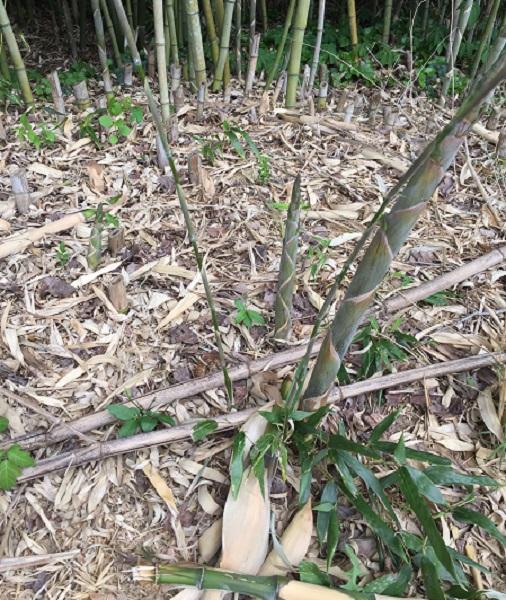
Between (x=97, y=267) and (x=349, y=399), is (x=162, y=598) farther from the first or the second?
(x=97, y=267)

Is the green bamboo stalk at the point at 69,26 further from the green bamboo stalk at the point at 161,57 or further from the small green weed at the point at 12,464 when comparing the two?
the small green weed at the point at 12,464

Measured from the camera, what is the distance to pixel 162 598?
888 millimetres

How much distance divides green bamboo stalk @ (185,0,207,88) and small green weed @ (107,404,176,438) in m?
1.26


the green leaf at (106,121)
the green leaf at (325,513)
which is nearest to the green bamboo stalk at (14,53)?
the green leaf at (106,121)

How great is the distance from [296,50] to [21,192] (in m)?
1.00

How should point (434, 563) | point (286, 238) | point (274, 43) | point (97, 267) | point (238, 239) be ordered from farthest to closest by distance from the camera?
point (274, 43) < point (238, 239) < point (97, 267) < point (286, 238) < point (434, 563)

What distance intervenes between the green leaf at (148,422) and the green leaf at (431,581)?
52 cm

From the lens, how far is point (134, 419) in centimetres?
102

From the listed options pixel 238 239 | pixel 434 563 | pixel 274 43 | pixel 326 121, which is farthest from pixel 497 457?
pixel 274 43

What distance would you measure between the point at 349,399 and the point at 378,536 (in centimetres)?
27

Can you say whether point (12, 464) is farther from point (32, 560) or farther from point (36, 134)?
point (36, 134)

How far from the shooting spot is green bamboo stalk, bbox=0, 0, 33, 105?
1.66m

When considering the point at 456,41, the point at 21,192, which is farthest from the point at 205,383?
the point at 456,41

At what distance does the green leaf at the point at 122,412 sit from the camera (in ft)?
3.32
